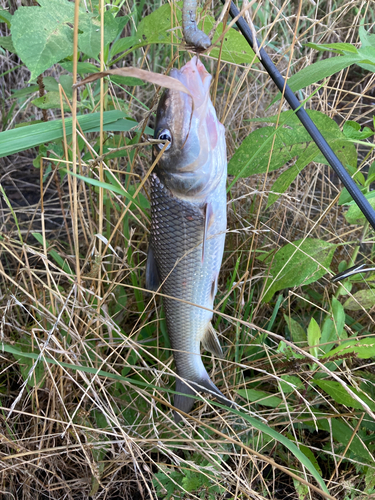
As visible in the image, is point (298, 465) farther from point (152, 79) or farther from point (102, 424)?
point (152, 79)

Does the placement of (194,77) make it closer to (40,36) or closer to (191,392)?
(40,36)

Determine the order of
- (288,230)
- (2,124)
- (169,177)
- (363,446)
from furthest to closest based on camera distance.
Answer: (2,124) → (288,230) → (363,446) → (169,177)

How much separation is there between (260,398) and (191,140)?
94 cm

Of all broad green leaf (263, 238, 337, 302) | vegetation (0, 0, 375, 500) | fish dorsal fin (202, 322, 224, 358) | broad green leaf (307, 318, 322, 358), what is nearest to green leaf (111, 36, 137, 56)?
vegetation (0, 0, 375, 500)

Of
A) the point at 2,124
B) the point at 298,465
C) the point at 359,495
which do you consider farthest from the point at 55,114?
the point at 359,495

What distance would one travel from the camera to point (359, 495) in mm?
1381

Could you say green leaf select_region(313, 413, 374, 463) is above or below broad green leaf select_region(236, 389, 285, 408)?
below

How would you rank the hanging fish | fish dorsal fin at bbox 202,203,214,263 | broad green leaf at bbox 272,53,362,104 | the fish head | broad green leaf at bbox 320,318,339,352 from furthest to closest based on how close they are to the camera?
1. broad green leaf at bbox 320,318,339,352
2. fish dorsal fin at bbox 202,203,214,263
3. the fish head
4. broad green leaf at bbox 272,53,362,104
5. the hanging fish

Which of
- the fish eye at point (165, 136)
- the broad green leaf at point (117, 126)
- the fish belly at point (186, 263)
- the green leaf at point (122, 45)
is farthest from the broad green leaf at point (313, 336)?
the green leaf at point (122, 45)

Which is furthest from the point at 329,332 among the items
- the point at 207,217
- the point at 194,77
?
the point at 194,77

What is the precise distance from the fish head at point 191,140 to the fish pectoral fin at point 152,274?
1.02 feet

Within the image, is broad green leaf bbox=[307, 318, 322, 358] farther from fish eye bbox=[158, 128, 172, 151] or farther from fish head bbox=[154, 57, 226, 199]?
fish eye bbox=[158, 128, 172, 151]

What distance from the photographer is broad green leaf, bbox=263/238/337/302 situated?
1.34 meters

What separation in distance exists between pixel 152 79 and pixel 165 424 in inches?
49.8
